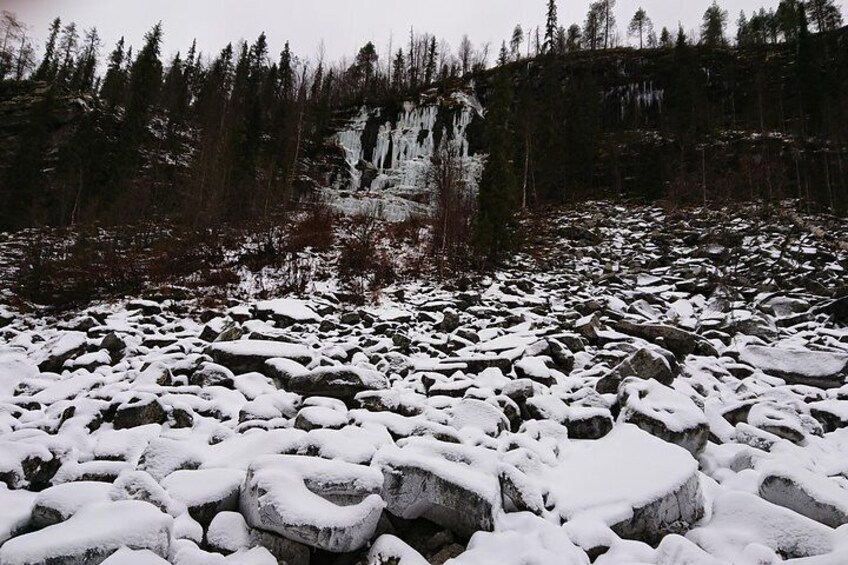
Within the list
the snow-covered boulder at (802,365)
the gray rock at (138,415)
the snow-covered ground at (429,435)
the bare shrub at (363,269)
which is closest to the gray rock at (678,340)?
the snow-covered ground at (429,435)

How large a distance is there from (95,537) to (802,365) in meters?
8.66

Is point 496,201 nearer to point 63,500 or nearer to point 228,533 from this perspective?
point 228,533

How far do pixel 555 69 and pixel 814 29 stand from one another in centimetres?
2950

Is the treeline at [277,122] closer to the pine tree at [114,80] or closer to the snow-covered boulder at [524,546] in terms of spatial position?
the pine tree at [114,80]

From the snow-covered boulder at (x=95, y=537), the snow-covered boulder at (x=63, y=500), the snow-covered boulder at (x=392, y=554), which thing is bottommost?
the snow-covered boulder at (x=392, y=554)

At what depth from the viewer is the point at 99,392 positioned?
5.49 m

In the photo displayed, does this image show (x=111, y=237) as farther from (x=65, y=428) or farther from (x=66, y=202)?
(x=65, y=428)

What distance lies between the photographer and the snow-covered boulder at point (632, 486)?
3.26m

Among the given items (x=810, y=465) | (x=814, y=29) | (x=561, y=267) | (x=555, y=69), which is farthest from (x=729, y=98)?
(x=810, y=465)

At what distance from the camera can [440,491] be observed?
327cm

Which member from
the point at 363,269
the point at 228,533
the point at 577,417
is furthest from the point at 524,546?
the point at 363,269

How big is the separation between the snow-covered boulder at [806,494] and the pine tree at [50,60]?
5635cm

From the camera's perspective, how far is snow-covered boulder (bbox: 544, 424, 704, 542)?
10.7 feet

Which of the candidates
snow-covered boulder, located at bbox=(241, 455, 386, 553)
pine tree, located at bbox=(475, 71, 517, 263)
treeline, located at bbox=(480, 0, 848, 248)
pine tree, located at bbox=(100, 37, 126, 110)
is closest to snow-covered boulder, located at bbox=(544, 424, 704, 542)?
snow-covered boulder, located at bbox=(241, 455, 386, 553)
